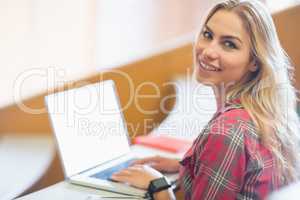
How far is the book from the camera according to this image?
1776 mm

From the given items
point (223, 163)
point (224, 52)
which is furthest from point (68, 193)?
point (224, 52)

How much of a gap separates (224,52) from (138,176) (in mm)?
437

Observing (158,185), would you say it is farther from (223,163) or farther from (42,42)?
(42,42)

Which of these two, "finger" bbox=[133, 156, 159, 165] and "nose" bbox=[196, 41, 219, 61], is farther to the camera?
"finger" bbox=[133, 156, 159, 165]

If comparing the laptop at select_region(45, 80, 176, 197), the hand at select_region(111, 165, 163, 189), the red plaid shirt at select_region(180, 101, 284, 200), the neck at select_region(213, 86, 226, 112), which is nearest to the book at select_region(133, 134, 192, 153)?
the laptop at select_region(45, 80, 176, 197)

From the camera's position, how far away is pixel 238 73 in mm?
1295

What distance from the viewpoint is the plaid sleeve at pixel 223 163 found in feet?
3.77

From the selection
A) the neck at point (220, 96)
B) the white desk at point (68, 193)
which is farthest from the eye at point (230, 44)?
the white desk at point (68, 193)

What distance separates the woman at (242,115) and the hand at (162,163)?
0.15 m

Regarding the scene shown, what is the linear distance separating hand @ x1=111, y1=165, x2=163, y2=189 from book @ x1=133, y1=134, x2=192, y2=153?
32 centimetres

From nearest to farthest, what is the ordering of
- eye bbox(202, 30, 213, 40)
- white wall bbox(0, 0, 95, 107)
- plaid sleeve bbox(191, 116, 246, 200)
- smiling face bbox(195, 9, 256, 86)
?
plaid sleeve bbox(191, 116, 246, 200) → smiling face bbox(195, 9, 256, 86) → eye bbox(202, 30, 213, 40) → white wall bbox(0, 0, 95, 107)

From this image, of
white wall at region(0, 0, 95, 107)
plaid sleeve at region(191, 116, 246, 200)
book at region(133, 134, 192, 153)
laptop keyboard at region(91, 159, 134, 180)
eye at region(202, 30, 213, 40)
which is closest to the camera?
plaid sleeve at region(191, 116, 246, 200)

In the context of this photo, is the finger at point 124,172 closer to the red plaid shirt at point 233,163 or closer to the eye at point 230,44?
the red plaid shirt at point 233,163

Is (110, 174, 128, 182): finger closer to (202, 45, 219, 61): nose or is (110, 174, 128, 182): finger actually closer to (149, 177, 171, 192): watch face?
(149, 177, 171, 192): watch face
